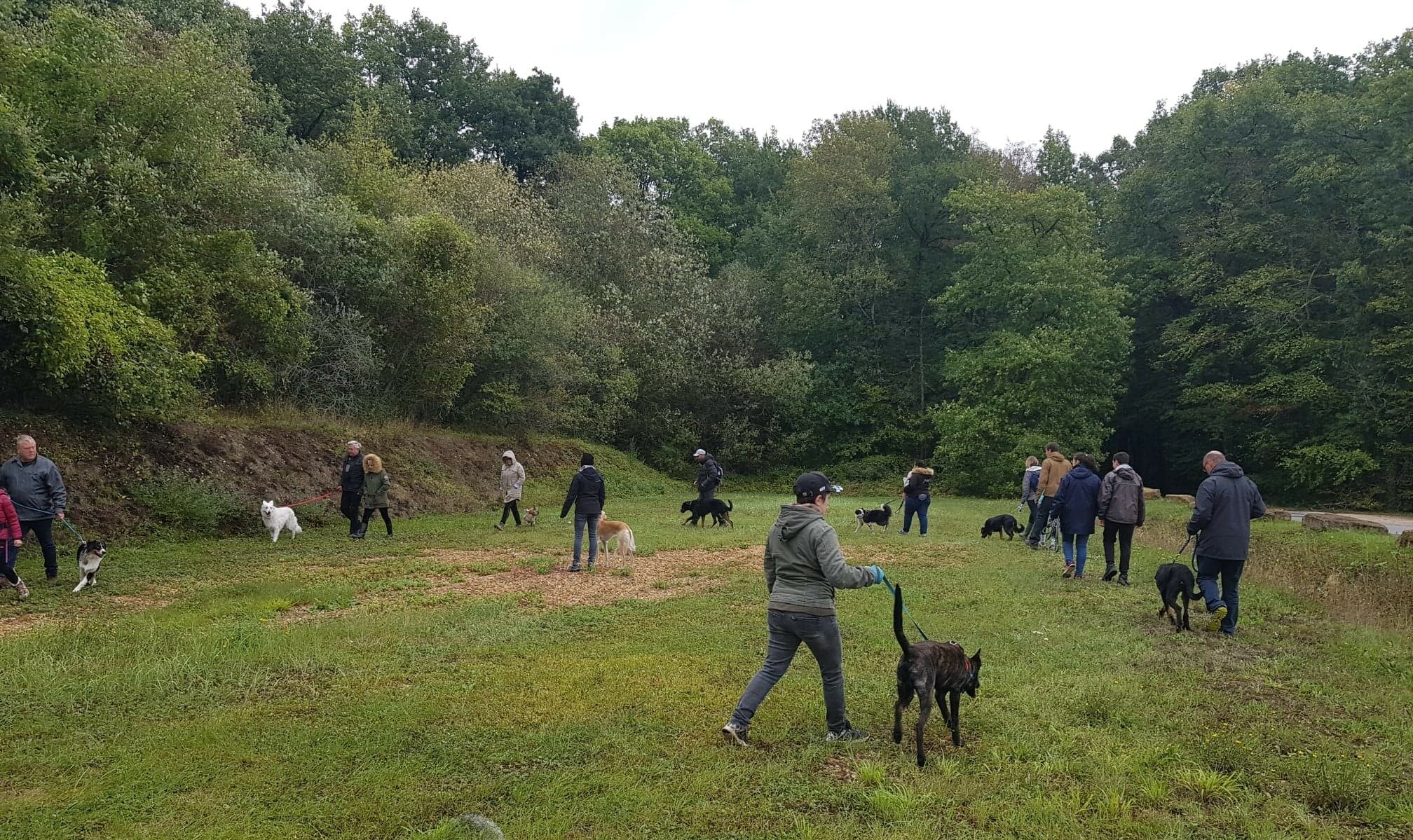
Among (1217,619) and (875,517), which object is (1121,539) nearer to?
(1217,619)

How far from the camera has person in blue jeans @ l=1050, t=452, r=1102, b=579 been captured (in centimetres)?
1252

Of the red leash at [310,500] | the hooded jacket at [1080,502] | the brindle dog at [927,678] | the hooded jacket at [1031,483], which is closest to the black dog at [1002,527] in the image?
the hooded jacket at [1031,483]

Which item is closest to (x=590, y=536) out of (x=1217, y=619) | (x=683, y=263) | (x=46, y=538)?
(x=46, y=538)

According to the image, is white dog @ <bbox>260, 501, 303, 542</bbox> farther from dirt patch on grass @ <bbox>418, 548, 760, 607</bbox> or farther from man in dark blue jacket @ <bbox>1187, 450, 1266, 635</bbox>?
man in dark blue jacket @ <bbox>1187, 450, 1266, 635</bbox>

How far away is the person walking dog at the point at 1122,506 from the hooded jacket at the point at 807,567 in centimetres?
793

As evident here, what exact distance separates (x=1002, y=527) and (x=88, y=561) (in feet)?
51.7

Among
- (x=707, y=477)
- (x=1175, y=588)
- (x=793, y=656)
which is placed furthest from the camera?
(x=707, y=477)

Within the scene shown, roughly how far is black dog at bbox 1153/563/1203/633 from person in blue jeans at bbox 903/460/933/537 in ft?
25.7

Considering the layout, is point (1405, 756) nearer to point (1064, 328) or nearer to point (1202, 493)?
point (1202, 493)

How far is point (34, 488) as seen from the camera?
1106 centimetres

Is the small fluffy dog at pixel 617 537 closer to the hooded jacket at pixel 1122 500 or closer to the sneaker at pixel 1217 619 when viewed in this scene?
the hooded jacket at pixel 1122 500

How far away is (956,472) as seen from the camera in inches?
1427

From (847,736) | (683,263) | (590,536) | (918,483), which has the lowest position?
(847,736)

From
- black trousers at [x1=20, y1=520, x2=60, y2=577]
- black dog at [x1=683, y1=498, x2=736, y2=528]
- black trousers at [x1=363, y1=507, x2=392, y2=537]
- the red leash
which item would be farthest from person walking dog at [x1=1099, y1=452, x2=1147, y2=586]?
the red leash
